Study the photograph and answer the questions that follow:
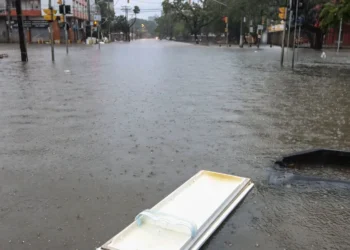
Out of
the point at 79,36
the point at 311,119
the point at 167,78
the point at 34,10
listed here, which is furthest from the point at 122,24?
the point at 311,119

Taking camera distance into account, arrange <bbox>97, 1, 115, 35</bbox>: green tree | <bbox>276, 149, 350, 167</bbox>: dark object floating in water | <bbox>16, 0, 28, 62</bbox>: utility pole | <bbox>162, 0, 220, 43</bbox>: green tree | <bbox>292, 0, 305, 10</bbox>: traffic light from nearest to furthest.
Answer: <bbox>276, 149, 350, 167</bbox>: dark object floating in water → <bbox>292, 0, 305, 10</bbox>: traffic light → <bbox>16, 0, 28, 62</bbox>: utility pole → <bbox>162, 0, 220, 43</bbox>: green tree → <bbox>97, 1, 115, 35</bbox>: green tree

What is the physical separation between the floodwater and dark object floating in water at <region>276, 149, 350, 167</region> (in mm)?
266

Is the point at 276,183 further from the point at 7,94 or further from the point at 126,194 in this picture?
the point at 7,94

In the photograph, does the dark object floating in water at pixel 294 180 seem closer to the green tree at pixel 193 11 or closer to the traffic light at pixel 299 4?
the traffic light at pixel 299 4

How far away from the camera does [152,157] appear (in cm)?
565

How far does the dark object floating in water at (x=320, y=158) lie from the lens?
557 centimetres

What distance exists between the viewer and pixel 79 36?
83.1 meters

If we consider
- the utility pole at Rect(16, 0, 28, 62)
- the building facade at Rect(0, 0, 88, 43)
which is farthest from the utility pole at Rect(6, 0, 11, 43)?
the utility pole at Rect(16, 0, 28, 62)

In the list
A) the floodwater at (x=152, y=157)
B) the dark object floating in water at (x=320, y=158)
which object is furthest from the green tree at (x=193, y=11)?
the dark object floating in water at (x=320, y=158)

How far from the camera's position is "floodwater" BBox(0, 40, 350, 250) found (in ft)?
12.1

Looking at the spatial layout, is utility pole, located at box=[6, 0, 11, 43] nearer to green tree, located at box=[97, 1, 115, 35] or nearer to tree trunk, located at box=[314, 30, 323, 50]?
green tree, located at box=[97, 1, 115, 35]

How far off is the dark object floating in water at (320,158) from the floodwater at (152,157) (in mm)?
266

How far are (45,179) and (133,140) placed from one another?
6.24ft

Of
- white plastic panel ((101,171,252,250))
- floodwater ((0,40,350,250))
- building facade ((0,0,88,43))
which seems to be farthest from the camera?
building facade ((0,0,88,43))
